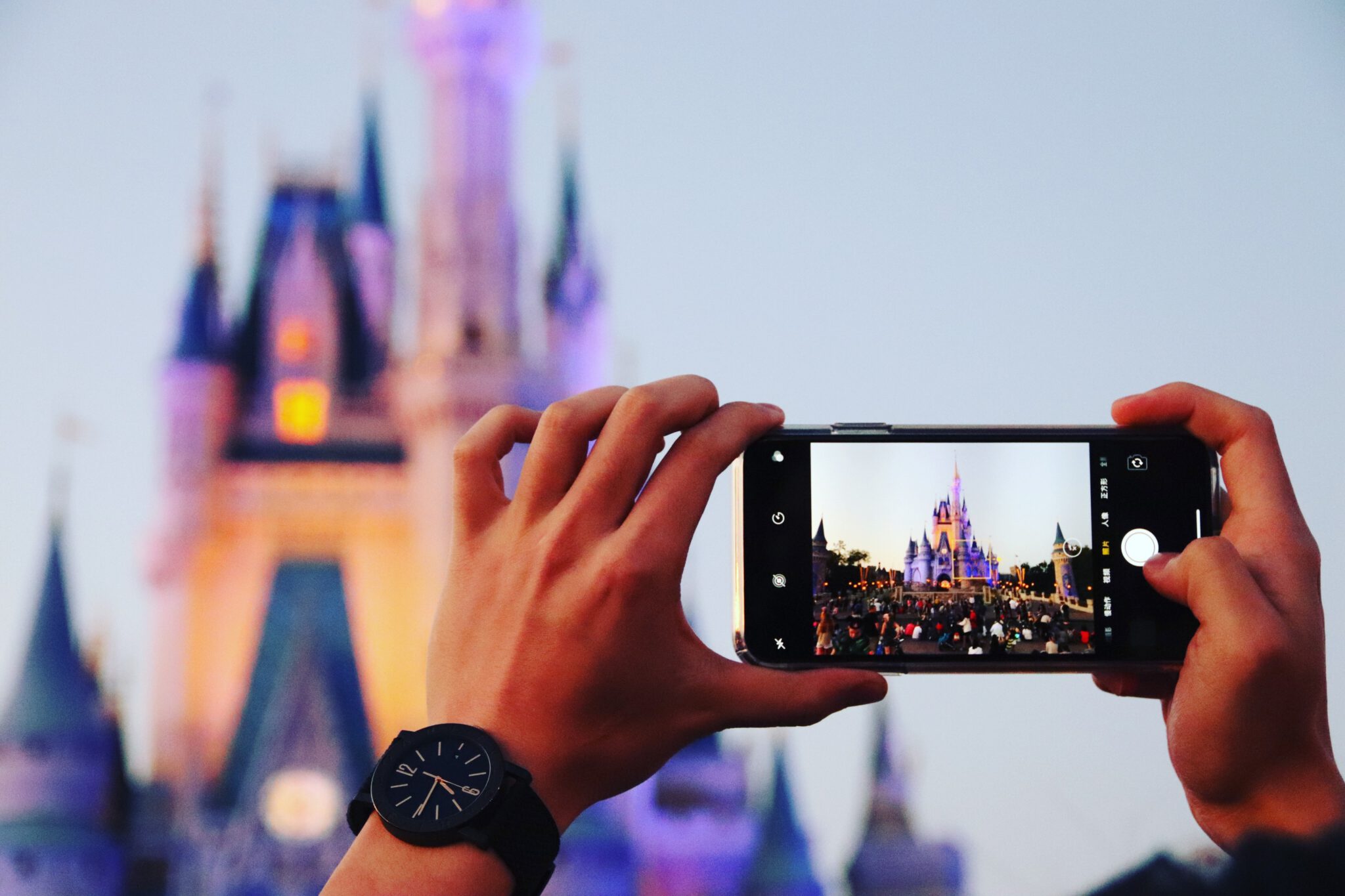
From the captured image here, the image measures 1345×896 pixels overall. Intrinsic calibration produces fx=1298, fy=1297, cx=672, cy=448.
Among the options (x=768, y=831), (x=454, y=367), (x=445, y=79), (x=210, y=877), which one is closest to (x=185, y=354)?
(x=454, y=367)

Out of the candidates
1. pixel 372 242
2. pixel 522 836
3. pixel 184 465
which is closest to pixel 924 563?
pixel 522 836

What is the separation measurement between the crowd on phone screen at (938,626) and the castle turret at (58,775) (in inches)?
636

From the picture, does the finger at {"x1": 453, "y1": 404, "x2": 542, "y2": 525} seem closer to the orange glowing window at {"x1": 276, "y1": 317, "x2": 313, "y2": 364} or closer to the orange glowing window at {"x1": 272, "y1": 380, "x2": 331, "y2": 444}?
the orange glowing window at {"x1": 272, "y1": 380, "x2": 331, "y2": 444}

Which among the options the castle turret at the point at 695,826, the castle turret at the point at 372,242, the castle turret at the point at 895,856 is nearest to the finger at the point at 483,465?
the castle turret at the point at 695,826

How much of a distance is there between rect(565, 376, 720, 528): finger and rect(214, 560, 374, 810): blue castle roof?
16976mm

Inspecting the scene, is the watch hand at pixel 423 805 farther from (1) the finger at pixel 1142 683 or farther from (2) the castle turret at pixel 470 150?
(2) the castle turret at pixel 470 150

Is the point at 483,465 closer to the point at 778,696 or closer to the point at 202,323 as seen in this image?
the point at 778,696

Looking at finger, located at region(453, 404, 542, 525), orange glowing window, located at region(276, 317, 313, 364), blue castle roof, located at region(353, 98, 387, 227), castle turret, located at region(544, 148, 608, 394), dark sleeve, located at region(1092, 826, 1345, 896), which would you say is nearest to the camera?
dark sleeve, located at region(1092, 826, 1345, 896)

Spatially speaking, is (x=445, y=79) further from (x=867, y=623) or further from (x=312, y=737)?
(x=867, y=623)

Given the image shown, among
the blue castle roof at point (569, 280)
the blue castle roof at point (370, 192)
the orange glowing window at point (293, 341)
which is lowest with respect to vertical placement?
the orange glowing window at point (293, 341)

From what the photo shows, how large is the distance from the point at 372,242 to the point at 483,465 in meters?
18.7

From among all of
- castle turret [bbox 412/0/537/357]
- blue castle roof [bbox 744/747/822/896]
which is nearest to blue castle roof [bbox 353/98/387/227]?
castle turret [bbox 412/0/537/357]

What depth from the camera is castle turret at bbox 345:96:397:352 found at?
1859cm

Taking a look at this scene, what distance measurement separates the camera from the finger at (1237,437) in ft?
2.29
